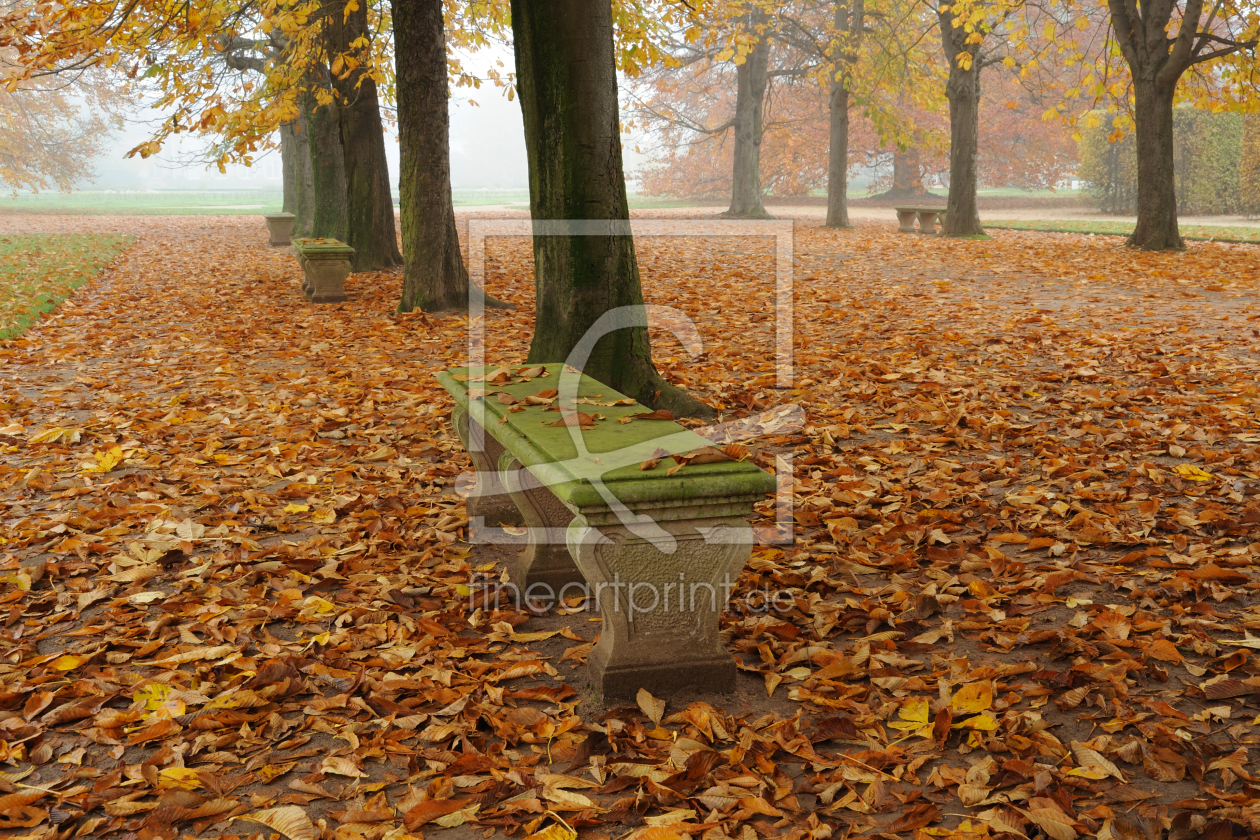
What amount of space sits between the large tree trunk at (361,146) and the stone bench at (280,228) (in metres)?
7.50

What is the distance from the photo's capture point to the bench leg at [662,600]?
8.95 feet

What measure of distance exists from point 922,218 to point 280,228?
49.4ft

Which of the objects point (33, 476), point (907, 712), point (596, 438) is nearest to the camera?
point (907, 712)

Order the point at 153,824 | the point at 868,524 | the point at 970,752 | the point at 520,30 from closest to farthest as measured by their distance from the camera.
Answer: the point at 153,824, the point at 970,752, the point at 868,524, the point at 520,30

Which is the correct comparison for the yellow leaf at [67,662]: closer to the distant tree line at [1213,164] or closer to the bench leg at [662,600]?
the bench leg at [662,600]

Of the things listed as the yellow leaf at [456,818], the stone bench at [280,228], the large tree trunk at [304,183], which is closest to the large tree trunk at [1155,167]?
the yellow leaf at [456,818]

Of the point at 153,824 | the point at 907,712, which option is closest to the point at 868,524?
the point at 907,712

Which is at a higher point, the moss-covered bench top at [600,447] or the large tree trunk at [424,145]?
the large tree trunk at [424,145]

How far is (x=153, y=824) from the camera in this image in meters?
2.26

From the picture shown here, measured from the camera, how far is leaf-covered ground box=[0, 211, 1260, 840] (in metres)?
2.34

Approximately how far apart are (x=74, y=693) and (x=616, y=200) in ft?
12.2

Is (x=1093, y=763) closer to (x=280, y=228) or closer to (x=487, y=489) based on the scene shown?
(x=487, y=489)

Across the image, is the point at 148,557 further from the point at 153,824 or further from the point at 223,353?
the point at 223,353

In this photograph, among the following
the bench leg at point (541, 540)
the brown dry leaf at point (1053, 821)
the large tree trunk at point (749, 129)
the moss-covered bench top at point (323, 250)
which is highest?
the large tree trunk at point (749, 129)
